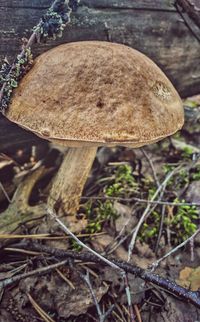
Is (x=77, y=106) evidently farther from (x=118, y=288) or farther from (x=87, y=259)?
(x=118, y=288)

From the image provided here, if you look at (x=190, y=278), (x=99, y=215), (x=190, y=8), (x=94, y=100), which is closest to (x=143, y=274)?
(x=190, y=278)

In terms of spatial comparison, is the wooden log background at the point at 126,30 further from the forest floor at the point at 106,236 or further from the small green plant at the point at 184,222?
the small green plant at the point at 184,222

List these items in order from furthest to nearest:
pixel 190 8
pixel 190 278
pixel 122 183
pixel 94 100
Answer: pixel 122 183 < pixel 190 8 < pixel 190 278 < pixel 94 100

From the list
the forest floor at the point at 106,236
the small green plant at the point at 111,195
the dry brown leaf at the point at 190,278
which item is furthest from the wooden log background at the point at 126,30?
the dry brown leaf at the point at 190,278

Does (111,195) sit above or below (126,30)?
below

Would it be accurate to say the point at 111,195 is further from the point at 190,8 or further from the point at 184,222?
the point at 190,8

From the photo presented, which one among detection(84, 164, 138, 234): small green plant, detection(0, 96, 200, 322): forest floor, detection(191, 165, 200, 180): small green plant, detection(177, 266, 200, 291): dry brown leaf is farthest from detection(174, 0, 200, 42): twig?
detection(177, 266, 200, 291): dry brown leaf

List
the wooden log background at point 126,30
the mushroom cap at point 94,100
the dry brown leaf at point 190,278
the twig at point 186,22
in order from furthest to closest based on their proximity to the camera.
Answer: the twig at point 186,22 < the wooden log background at point 126,30 < the dry brown leaf at point 190,278 < the mushroom cap at point 94,100

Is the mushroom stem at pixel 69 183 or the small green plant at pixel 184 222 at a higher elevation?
the mushroom stem at pixel 69 183
